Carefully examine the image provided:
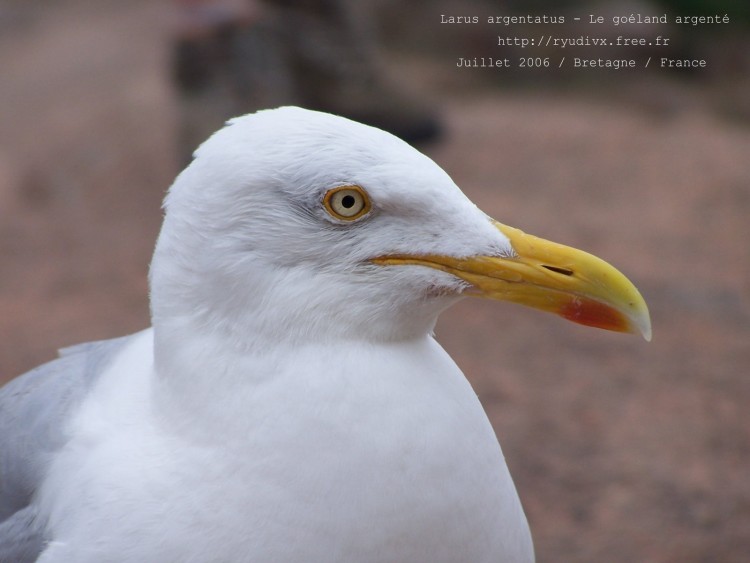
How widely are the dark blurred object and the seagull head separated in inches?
181

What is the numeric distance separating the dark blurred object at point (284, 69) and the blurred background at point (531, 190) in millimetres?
19

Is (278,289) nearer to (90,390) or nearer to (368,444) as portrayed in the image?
(368,444)

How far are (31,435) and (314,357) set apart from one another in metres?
0.91

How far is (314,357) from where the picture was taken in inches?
82.5

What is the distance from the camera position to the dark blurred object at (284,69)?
7.49m

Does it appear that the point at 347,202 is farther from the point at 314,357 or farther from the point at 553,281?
the point at 553,281

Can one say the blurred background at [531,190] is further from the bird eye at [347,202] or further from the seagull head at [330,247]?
the bird eye at [347,202]

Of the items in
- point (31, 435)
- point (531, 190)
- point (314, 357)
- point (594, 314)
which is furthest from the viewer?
point (531, 190)

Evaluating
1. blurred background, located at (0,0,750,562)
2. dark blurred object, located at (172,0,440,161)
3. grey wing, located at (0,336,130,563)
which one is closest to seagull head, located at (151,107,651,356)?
grey wing, located at (0,336,130,563)

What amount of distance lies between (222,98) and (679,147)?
409cm

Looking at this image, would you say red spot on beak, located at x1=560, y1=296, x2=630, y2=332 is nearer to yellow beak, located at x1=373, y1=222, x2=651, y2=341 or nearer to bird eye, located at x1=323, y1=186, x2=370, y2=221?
yellow beak, located at x1=373, y1=222, x2=651, y2=341

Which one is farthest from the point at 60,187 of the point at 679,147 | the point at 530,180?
the point at 679,147

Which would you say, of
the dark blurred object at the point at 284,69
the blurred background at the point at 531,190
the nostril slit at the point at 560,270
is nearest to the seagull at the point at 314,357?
the nostril slit at the point at 560,270

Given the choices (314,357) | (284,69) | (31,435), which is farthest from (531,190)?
(314,357)
